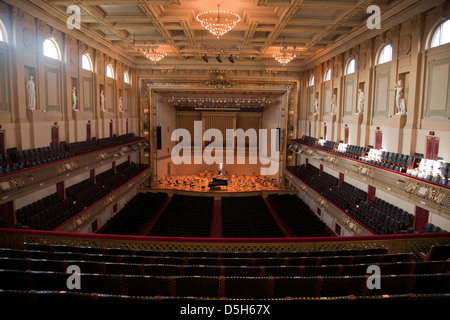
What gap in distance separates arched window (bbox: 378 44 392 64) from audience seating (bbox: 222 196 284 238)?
34.4 ft

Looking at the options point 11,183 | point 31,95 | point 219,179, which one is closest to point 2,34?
point 31,95

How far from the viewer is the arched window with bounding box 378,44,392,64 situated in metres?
14.6

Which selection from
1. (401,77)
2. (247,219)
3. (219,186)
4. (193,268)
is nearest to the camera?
(193,268)

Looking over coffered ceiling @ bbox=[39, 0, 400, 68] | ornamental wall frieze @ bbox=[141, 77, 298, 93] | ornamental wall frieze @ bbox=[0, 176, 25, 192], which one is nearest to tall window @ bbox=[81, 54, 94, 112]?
coffered ceiling @ bbox=[39, 0, 400, 68]

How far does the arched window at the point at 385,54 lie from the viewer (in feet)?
48.0

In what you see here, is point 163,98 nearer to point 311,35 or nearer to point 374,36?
point 311,35

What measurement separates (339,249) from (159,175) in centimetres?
2438

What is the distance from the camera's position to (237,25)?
16.0 metres

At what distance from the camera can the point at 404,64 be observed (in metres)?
12.9

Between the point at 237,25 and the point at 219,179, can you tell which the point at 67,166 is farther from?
the point at 219,179

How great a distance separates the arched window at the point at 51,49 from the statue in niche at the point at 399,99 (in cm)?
1677

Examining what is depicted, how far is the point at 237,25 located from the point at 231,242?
13570 millimetres
